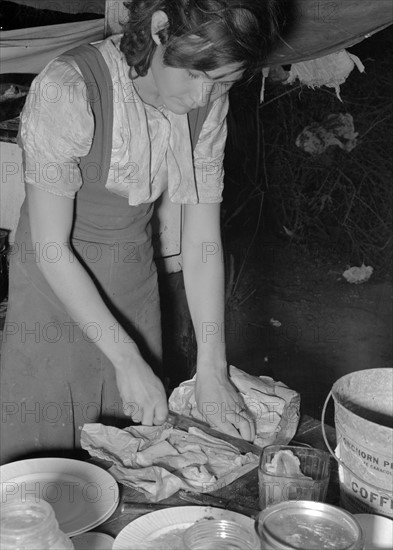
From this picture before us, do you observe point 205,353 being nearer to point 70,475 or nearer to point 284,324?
point 70,475

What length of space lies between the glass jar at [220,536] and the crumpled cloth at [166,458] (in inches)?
→ 12.6

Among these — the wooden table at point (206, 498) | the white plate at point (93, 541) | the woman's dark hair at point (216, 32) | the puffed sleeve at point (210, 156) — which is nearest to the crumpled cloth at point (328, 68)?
the puffed sleeve at point (210, 156)

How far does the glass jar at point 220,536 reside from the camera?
0.98m

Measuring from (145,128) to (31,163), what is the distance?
30 centimetres

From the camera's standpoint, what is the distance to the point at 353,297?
609cm

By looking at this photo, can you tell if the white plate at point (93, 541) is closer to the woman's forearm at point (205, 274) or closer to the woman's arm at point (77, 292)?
the woman's arm at point (77, 292)

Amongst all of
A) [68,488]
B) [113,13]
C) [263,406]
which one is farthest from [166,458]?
[113,13]

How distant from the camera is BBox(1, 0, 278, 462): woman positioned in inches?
59.1

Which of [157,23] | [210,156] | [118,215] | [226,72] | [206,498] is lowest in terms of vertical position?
[206,498]

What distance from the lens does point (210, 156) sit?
1.88 metres

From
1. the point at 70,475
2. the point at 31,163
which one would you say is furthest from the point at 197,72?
the point at 70,475

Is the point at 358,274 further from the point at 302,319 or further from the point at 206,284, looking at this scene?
the point at 206,284

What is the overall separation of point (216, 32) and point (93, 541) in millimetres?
1010

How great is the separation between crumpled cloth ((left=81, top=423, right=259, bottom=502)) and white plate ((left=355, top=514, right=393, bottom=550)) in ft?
1.05
